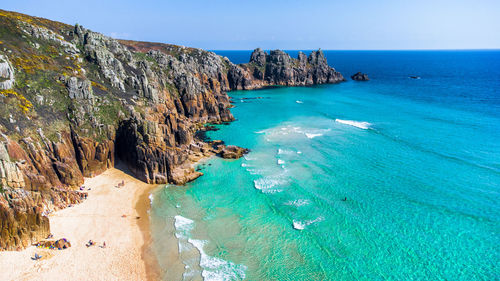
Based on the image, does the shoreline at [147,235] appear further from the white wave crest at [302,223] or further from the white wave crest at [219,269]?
the white wave crest at [302,223]

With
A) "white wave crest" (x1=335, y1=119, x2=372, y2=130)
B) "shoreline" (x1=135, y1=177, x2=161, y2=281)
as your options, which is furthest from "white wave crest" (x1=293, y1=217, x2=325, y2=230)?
"white wave crest" (x1=335, y1=119, x2=372, y2=130)

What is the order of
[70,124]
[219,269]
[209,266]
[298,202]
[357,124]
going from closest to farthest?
[219,269] → [209,266] → [298,202] → [70,124] → [357,124]

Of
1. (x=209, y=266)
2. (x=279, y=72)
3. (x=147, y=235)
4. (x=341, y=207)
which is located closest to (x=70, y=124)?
(x=147, y=235)

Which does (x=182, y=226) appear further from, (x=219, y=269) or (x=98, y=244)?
(x=98, y=244)

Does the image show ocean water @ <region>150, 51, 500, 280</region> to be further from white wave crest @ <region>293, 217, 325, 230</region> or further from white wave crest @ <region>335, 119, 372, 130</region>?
white wave crest @ <region>335, 119, 372, 130</region>

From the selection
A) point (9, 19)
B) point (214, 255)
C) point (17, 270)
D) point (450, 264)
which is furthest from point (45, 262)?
point (9, 19)

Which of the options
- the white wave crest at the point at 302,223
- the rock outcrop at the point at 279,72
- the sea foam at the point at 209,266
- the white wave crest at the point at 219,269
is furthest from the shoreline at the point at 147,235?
the rock outcrop at the point at 279,72

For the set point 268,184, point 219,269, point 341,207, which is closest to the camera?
point 219,269
